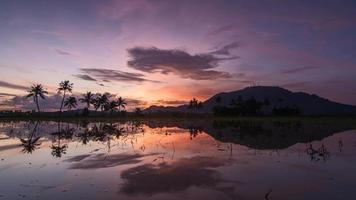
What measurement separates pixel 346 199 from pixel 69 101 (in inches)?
5153

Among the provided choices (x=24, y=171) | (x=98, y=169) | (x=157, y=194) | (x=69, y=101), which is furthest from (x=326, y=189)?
(x=69, y=101)

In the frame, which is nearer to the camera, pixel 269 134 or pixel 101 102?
pixel 269 134

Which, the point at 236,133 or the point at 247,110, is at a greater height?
the point at 247,110

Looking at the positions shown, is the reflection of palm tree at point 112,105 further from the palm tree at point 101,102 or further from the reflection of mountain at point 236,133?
the reflection of mountain at point 236,133

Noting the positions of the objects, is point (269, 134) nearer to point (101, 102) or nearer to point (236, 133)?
point (236, 133)

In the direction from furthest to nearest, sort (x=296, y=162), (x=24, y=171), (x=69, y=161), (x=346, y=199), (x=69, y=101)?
(x=69, y=101) → (x=69, y=161) → (x=296, y=162) → (x=24, y=171) → (x=346, y=199)

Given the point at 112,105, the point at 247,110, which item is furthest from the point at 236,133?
the point at 112,105

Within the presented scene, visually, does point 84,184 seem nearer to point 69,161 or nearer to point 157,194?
point 157,194

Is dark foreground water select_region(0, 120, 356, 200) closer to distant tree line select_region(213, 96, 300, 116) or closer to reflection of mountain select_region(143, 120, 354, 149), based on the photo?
reflection of mountain select_region(143, 120, 354, 149)

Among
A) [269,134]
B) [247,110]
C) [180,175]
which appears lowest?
[180,175]

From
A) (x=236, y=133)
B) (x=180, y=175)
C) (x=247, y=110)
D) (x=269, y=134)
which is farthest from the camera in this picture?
(x=247, y=110)

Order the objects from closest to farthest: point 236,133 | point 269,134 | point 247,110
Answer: point 269,134 → point 236,133 → point 247,110

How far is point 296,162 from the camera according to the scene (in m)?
14.1

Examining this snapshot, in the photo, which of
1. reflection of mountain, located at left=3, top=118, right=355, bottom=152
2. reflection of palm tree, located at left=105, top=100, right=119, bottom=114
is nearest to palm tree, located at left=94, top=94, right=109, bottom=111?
reflection of palm tree, located at left=105, top=100, right=119, bottom=114
